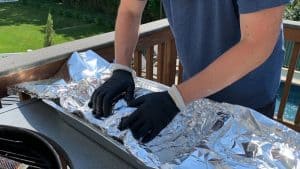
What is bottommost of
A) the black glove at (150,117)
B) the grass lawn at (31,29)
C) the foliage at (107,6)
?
the grass lawn at (31,29)

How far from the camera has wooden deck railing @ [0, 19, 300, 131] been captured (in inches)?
49.6

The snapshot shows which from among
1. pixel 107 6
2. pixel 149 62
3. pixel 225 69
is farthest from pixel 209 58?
pixel 107 6

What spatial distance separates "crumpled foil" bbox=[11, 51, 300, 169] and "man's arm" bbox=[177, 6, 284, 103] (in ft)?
0.21

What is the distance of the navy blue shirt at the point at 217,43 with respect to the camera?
1.07 m

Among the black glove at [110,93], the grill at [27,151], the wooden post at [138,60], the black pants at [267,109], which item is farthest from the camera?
the wooden post at [138,60]

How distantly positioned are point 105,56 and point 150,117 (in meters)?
0.73

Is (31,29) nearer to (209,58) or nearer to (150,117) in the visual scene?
(209,58)

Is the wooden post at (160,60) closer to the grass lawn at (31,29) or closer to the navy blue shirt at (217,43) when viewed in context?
the navy blue shirt at (217,43)

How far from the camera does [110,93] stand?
1.02 metres

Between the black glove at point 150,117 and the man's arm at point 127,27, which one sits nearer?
the black glove at point 150,117

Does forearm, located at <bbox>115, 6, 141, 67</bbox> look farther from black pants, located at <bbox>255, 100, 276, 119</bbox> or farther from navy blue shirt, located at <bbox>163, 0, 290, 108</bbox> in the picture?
black pants, located at <bbox>255, 100, 276, 119</bbox>

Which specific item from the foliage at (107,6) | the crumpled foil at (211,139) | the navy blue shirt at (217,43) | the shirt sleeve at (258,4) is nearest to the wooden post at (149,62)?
the navy blue shirt at (217,43)

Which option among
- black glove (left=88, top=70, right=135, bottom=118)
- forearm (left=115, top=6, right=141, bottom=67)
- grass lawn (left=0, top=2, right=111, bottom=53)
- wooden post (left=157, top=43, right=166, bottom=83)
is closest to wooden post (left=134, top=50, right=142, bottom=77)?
wooden post (left=157, top=43, right=166, bottom=83)

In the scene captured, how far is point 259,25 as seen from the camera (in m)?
0.86
